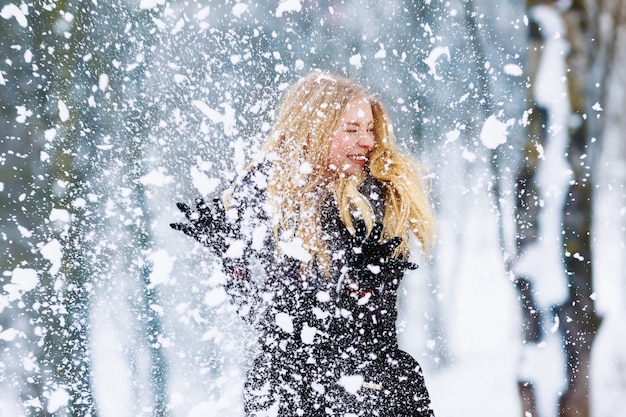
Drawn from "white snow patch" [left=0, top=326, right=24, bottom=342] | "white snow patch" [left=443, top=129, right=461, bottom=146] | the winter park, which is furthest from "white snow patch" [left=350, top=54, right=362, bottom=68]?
"white snow patch" [left=0, top=326, right=24, bottom=342]

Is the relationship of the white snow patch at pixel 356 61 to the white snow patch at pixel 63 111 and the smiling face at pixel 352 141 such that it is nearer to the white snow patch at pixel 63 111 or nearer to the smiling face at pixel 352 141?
the smiling face at pixel 352 141

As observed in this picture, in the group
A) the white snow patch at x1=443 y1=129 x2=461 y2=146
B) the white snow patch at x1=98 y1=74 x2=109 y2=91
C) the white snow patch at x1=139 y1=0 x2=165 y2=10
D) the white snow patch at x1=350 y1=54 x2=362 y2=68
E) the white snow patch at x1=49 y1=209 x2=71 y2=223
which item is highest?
the white snow patch at x1=139 y1=0 x2=165 y2=10

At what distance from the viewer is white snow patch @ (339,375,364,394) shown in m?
0.39

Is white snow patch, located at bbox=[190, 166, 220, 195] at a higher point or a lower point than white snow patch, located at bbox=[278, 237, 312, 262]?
higher

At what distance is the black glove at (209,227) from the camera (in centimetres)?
41

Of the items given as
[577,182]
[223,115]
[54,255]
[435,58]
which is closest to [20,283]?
[54,255]

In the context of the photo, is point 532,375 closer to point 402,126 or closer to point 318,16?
point 402,126

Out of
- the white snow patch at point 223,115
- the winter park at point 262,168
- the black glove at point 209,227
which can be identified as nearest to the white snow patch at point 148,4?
the winter park at point 262,168

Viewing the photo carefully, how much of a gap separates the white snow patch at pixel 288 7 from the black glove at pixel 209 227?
213mm

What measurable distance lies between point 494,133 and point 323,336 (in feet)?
0.89

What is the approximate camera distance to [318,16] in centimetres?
43

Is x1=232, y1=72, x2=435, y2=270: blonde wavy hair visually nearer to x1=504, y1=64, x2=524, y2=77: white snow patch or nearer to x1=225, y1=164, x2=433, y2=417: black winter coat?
x1=225, y1=164, x2=433, y2=417: black winter coat

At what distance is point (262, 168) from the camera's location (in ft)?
1.37

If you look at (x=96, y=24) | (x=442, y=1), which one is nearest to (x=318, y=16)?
(x=442, y=1)
